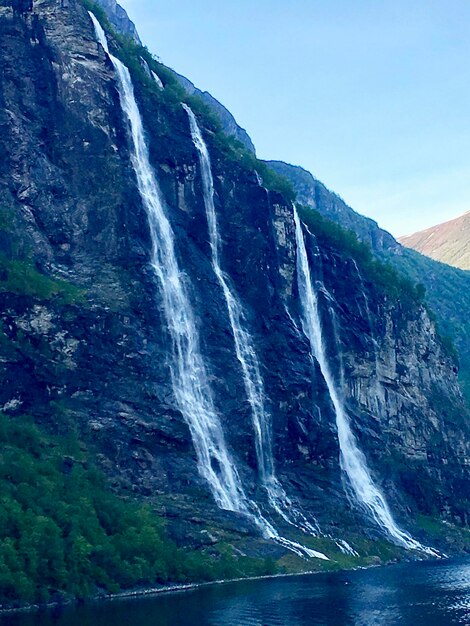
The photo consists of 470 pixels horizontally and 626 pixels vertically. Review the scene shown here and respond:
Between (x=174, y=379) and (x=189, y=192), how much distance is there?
26.1m

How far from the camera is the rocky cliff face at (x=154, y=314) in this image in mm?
82938

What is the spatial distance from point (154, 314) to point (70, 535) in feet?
111

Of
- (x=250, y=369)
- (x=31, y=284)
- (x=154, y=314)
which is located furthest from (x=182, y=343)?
(x=31, y=284)

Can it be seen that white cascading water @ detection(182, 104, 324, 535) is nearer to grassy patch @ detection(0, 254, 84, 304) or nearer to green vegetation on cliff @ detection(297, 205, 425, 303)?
grassy patch @ detection(0, 254, 84, 304)

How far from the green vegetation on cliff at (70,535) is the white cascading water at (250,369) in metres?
14.7

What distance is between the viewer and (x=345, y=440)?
4373 inches

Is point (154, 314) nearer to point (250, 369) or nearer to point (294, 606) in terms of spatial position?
point (250, 369)

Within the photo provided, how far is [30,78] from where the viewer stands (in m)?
100

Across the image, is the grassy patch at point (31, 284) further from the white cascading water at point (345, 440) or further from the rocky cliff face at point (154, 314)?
the white cascading water at point (345, 440)

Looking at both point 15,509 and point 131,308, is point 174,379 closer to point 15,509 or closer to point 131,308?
point 131,308

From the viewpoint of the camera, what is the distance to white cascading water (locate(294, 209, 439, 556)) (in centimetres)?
10388

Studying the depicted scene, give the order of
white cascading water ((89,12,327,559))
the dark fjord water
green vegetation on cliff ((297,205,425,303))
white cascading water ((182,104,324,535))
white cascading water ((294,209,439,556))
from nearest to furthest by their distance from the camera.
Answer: the dark fjord water < white cascading water ((89,12,327,559)) < white cascading water ((182,104,324,535)) < white cascading water ((294,209,439,556)) < green vegetation on cliff ((297,205,425,303))

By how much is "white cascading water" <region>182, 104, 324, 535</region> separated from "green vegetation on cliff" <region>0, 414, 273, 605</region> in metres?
14.7

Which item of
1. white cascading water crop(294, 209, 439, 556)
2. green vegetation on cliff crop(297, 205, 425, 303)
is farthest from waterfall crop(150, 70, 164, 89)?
green vegetation on cliff crop(297, 205, 425, 303)
